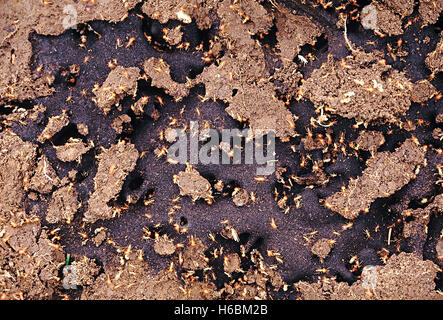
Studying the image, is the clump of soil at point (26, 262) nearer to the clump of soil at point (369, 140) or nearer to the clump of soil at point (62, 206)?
the clump of soil at point (62, 206)

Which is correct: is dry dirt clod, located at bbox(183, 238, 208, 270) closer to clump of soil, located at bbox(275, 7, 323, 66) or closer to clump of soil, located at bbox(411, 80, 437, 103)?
clump of soil, located at bbox(275, 7, 323, 66)

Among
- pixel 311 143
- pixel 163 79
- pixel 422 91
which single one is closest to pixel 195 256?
pixel 311 143

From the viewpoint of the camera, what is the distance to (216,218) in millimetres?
2520

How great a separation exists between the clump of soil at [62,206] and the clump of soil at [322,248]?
1.51m

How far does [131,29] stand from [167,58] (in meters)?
0.29

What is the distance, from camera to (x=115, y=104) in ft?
8.29

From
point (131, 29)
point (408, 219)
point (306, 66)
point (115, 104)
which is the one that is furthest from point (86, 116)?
point (408, 219)

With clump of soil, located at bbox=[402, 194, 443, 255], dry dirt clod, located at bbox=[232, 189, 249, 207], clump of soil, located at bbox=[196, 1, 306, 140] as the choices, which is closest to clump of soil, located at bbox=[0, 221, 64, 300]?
dry dirt clod, located at bbox=[232, 189, 249, 207]

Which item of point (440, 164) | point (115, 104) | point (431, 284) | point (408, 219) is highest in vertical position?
point (115, 104)

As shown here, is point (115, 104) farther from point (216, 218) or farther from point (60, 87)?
point (216, 218)

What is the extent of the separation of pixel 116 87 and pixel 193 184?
30.1 inches

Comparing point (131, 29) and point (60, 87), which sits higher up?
point (131, 29)

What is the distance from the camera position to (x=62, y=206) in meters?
2.52

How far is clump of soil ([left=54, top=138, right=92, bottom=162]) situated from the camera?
8.26ft
